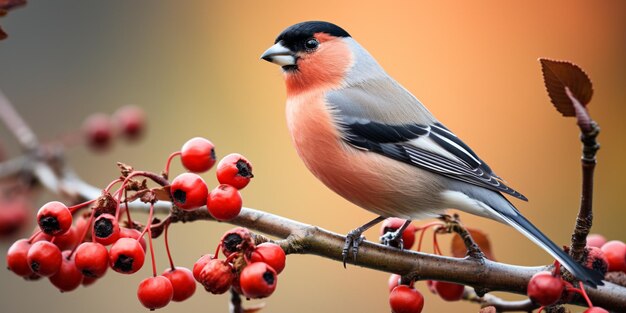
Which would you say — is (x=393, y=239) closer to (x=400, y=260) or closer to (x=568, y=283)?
(x=400, y=260)

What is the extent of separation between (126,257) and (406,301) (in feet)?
3.51

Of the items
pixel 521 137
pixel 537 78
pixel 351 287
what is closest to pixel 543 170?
pixel 521 137

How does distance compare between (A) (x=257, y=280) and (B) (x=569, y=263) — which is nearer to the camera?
(A) (x=257, y=280)

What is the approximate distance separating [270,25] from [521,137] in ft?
9.91

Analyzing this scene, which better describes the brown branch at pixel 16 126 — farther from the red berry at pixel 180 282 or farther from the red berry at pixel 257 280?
the red berry at pixel 257 280

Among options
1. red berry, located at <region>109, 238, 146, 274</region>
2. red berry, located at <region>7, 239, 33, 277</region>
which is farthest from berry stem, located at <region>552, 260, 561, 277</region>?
red berry, located at <region>7, 239, 33, 277</region>

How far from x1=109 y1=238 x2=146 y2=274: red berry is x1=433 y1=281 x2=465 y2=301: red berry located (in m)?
1.30

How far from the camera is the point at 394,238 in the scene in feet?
9.43

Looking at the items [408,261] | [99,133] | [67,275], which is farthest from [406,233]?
[99,133]

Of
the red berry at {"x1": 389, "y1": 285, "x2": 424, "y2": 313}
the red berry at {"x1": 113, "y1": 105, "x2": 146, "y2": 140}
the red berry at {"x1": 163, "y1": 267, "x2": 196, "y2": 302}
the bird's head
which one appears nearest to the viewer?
the red berry at {"x1": 163, "y1": 267, "x2": 196, "y2": 302}

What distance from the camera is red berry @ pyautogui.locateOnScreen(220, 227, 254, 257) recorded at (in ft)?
7.04

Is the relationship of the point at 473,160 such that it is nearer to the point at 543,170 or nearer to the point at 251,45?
the point at 543,170

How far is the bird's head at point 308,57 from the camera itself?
12.7 feet

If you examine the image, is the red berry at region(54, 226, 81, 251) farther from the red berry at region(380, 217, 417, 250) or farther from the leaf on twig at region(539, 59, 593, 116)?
the leaf on twig at region(539, 59, 593, 116)
